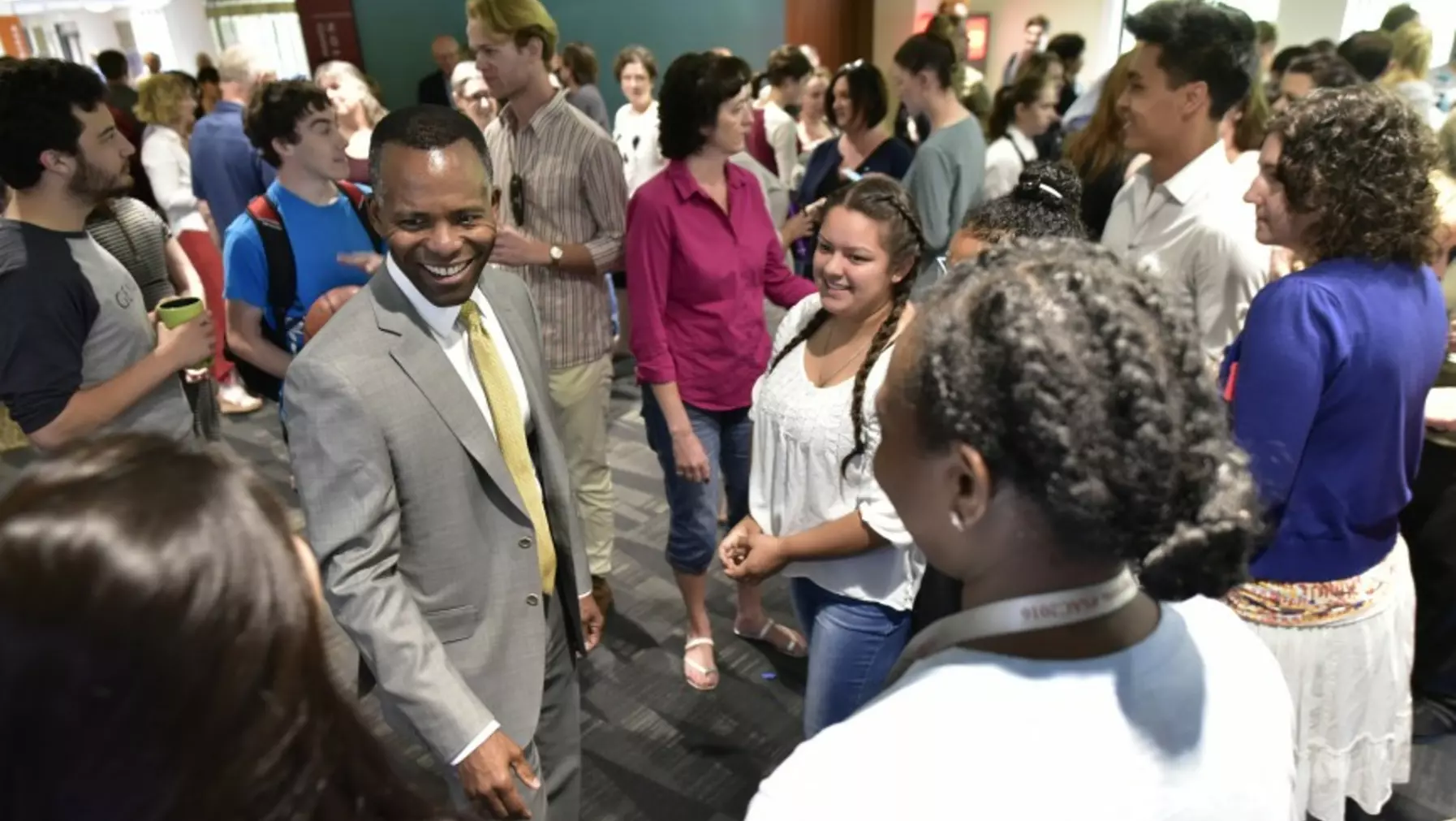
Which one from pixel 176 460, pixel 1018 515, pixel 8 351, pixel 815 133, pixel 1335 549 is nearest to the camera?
pixel 176 460

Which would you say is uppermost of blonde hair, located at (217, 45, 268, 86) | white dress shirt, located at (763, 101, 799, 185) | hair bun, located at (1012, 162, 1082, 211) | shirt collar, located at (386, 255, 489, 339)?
blonde hair, located at (217, 45, 268, 86)

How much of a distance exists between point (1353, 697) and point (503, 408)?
1.81m

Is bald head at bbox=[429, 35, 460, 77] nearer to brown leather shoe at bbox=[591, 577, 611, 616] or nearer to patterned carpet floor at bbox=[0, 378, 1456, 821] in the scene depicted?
patterned carpet floor at bbox=[0, 378, 1456, 821]

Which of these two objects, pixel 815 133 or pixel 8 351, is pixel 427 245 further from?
pixel 815 133

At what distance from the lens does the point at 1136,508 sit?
0.74m

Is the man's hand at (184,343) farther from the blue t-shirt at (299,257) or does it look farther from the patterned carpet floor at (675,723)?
the patterned carpet floor at (675,723)

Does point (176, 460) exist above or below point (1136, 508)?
above

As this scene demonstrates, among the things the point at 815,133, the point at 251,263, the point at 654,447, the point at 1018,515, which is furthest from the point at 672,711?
the point at 815,133

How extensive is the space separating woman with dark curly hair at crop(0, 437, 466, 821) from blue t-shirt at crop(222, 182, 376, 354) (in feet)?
6.43

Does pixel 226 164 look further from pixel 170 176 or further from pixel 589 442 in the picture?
pixel 589 442

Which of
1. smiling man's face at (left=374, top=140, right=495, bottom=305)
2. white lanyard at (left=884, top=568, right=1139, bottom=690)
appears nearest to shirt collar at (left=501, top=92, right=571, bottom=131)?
smiling man's face at (left=374, top=140, right=495, bottom=305)

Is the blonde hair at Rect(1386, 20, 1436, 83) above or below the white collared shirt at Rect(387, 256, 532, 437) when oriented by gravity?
above

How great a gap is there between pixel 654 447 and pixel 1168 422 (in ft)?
7.07

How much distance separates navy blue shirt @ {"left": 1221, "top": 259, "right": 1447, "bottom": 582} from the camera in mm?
1533
